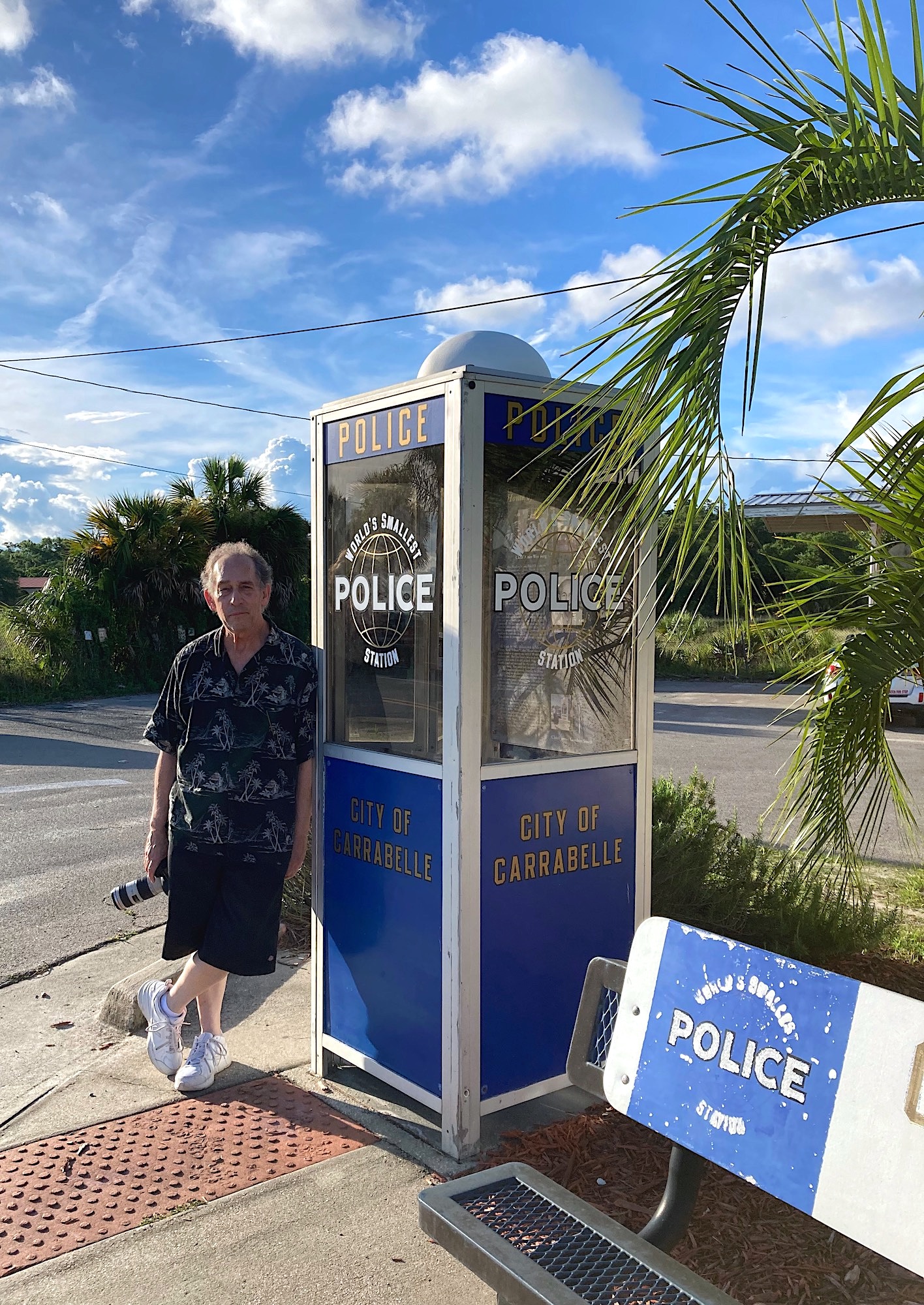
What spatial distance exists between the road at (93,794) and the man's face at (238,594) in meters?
1.78

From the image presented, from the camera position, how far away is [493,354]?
143 inches

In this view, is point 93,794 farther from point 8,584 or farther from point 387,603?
point 8,584

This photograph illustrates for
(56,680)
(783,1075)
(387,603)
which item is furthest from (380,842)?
(56,680)

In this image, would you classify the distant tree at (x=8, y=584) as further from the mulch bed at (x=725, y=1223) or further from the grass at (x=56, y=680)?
the mulch bed at (x=725, y=1223)

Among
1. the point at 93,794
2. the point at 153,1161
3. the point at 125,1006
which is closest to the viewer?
the point at 153,1161

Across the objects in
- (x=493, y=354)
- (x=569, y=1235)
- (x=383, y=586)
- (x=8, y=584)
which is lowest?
(x=569, y=1235)

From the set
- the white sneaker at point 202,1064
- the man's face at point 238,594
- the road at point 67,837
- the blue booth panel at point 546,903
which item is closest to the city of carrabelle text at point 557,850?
the blue booth panel at point 546,903

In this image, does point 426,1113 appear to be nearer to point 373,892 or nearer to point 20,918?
point 373,892

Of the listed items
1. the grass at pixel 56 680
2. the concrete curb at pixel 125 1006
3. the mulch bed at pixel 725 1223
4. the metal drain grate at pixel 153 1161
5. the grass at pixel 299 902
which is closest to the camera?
the mulch bed at pixel 725 1223

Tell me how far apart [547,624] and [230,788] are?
120cm

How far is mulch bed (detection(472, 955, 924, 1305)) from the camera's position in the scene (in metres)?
2.56

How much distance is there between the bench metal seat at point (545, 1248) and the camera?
6.21 ft

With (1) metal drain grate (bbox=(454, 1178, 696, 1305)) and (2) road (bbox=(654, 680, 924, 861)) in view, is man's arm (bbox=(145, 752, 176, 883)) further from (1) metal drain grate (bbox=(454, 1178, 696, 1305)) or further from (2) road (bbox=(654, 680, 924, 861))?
(2) road (bbox=(654, 680, 924, 861))

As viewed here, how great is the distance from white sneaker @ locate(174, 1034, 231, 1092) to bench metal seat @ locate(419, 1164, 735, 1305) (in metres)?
1.71
